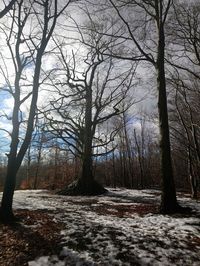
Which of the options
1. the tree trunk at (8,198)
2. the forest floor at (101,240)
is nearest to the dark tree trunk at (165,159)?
the forest floor at (101,240)

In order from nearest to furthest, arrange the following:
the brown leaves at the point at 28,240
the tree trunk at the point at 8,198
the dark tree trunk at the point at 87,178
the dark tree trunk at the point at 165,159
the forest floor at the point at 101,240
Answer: the forest floor at the point at 101,240 < the brown leaves at the point at 28,240 < the tree trunk at the point at 8,198 < the dark tree trunk at the point at 165,159 < the dark tree trunk at the point at 87,178

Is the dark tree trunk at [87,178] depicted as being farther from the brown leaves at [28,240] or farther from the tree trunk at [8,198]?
the brown leaves at [28,240]

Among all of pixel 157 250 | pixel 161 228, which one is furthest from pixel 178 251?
pixel 161 228

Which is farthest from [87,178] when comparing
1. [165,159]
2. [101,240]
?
[101,240]

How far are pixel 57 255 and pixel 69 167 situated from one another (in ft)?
118

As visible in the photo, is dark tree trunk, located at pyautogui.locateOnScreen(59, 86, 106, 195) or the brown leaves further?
dark tree trunk, located at pyautogui.locateOnScreen(59, 86, 106, 195)

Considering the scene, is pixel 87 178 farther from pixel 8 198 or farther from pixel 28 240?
pixel 28 240

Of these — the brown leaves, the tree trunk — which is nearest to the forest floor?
the brown leaves

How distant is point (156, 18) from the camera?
9914mm

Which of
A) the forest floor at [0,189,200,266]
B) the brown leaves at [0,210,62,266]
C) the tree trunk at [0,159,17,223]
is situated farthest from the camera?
the tree trunk at [0,159,17,223]

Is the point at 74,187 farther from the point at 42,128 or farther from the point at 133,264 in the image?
the point at 133,264

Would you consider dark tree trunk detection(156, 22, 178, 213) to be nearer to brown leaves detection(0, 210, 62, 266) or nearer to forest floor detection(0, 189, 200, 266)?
forest floor detection(0, 189, 200, 266)

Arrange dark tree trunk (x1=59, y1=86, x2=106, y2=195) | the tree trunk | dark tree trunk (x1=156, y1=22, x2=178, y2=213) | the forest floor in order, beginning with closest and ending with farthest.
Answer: the forest floor
the tree trunk
dark tree trunk (x1=156, y1=22, x2=178, y2=213)
dark tree trunk (x1=59, y1=86, x2=106, y2=195)

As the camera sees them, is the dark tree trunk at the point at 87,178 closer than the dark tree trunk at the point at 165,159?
No
